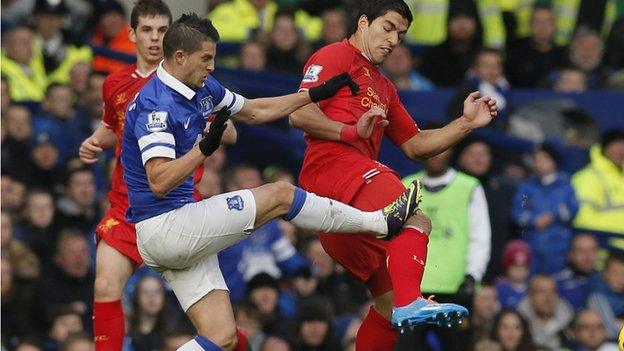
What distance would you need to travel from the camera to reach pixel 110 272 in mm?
13680

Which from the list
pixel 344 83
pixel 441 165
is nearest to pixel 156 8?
pixel 344 83

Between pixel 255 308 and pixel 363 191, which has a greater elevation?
pixel 363 191

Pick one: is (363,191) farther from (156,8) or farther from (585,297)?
(585,297)

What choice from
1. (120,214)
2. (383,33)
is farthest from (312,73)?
(120,214)

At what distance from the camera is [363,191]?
43.2 feet

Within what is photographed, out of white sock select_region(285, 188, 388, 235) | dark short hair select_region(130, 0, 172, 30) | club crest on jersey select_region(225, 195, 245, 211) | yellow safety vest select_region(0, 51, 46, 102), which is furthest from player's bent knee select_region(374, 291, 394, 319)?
yellow safety vest select_region(0, 51, 46, 102)

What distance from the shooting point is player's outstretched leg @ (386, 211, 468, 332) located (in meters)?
12.7

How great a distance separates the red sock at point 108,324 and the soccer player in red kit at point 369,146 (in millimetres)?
1424

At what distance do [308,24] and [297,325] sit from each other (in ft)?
14.5

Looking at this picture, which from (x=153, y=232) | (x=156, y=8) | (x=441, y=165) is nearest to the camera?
(x=153, y=232)

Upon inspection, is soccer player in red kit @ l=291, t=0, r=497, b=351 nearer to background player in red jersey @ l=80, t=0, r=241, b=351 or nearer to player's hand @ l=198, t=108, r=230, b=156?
background player in red jersey @ l=80, t=0, r=241, b=351

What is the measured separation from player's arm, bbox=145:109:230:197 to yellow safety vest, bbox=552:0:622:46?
9.68 meters

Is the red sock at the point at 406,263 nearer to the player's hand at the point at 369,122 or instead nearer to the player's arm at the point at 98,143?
the player's hand at the point at 369,122

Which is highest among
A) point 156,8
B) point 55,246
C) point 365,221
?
point 156,8
